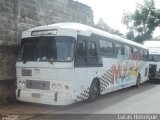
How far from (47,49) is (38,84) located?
126cm

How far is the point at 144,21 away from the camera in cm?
3869

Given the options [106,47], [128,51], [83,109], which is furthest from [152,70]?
[83,109]

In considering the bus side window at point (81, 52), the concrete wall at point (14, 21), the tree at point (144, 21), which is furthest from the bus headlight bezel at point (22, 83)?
the tree at point (144, 21)

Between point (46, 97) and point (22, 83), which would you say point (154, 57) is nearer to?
point (22, 83)

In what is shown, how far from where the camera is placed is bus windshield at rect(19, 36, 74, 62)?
35.7ft

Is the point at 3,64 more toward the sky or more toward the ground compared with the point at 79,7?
more toward the ground

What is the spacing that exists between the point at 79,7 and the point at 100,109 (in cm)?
905

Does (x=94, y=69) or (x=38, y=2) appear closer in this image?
(x=94, y=69)

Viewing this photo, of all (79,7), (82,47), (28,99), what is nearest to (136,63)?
(79,7)

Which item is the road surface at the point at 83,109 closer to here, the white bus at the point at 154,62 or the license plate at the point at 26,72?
the license plate at the point at 26,72

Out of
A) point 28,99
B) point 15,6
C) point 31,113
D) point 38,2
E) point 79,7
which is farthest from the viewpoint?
point 79,7

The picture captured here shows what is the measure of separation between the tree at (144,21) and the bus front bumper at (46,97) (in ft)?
93.7

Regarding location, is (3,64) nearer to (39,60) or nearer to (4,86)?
(4,86)

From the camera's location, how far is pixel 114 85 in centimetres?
1530
